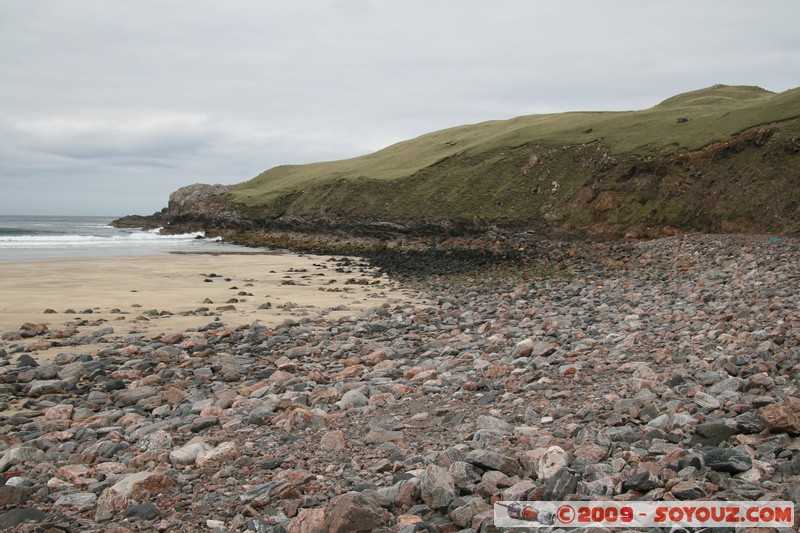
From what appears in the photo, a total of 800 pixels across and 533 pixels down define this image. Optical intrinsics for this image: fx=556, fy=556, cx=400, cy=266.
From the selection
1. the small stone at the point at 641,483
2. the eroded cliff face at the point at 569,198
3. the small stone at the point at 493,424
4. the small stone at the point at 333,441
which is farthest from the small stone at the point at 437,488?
the eroded cliff face at the point at 569,198

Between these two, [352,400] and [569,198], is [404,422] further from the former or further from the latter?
[569,198]

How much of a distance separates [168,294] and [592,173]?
30945 mm

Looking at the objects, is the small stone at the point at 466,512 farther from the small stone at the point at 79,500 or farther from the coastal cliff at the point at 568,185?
the coastal cliff at the point at 568,185

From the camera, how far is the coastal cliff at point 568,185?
103 ft

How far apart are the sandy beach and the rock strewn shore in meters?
2.46

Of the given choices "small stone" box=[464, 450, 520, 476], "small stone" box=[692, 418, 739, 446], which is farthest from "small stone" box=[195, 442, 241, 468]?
"small stone" box=[692, 418, 739, 446]

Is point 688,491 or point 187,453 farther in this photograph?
point 187,453

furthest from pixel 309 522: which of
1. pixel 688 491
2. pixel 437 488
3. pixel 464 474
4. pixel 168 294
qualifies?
pixel 168 294

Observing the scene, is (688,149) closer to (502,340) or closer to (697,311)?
(697,311)

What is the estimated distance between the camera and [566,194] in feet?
132

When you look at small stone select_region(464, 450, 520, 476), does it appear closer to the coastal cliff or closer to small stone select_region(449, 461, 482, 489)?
small stone select_region(449, 461, 482, 489)

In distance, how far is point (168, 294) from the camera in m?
20.8
